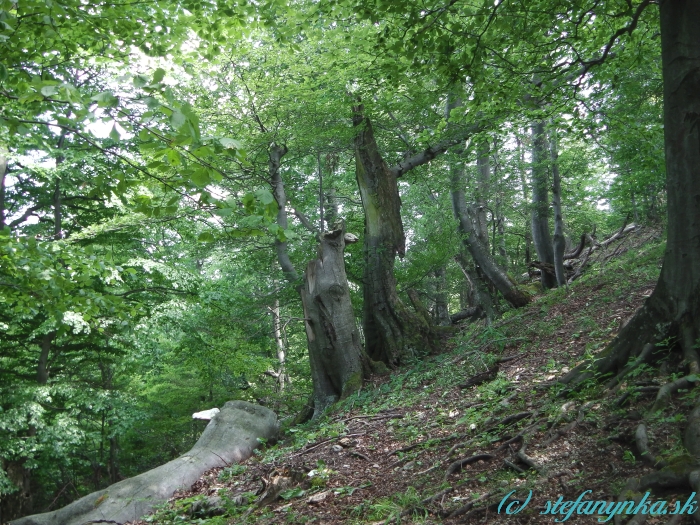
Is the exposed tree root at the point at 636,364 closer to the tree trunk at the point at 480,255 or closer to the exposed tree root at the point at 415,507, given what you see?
the exposed tree root at the point at 415,507

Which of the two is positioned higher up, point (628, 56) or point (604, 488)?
point (628, 56)

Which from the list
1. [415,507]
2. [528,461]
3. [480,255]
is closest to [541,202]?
[480,255]

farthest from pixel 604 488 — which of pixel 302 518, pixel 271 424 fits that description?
pixel 271 424

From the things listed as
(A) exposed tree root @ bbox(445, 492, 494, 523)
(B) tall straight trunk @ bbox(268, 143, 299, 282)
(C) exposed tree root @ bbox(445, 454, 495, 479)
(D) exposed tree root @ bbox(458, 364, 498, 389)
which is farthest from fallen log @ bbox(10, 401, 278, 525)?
(A) exposed tree root @ bbox(445, 492, 494, 523)

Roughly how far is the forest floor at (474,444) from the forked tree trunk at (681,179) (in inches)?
17.7

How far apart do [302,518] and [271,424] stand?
5166 millimetres

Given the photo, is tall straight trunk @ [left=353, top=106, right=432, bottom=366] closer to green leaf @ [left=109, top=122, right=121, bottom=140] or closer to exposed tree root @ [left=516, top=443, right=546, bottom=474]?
exposed tree root @ [left=516, top=443, right=546, bottom=474]

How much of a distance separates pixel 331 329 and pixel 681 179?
22.9 ft

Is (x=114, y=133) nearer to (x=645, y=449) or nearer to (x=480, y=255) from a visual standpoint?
(x=645, y=449)

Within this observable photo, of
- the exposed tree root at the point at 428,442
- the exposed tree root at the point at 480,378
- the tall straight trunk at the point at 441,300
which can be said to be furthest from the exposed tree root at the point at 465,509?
the tall straight trunk at the point at 441,300

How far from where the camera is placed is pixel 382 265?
455 inches

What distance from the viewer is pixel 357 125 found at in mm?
11914

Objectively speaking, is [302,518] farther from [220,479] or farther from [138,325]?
[138,325]

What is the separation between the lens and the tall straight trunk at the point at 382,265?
11.3m
